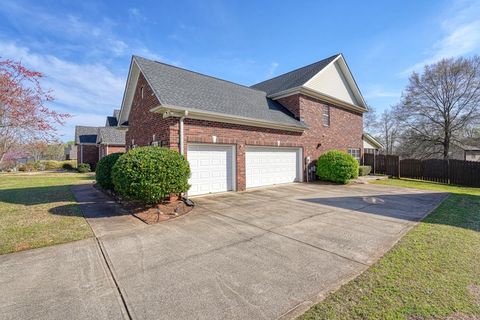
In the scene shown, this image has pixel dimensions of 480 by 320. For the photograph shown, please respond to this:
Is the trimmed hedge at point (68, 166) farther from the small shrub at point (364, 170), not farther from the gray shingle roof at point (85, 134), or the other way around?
the small shrub at point (364, 170)

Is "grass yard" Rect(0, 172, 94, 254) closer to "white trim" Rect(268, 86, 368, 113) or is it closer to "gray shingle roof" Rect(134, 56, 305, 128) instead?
"gray shingle roof" Rect(134, 56, 305, 128)

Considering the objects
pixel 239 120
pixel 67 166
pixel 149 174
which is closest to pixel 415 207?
pixel 239 120

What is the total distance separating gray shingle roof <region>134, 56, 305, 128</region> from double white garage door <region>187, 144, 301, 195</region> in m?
1.63

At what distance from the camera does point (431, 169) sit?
16.0 m

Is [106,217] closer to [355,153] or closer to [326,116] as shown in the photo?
[326,116]

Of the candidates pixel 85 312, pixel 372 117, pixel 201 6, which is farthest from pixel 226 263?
pixel 372 117

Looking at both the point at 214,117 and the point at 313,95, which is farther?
the point at 313,95

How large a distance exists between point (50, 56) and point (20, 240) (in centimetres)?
1059

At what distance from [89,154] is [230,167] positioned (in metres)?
A: 24.7

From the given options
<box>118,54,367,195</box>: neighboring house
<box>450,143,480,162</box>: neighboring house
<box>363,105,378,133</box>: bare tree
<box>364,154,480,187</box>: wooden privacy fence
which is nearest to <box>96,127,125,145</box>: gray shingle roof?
<box>118,54,367,195</box>: neighboring house

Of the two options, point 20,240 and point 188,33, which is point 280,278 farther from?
point 188,33

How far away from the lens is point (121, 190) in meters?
6.72

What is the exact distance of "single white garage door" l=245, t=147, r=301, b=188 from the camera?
11.2 metres

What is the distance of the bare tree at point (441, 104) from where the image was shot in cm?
2247
